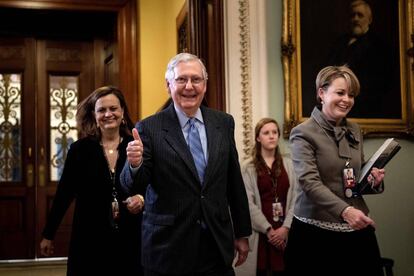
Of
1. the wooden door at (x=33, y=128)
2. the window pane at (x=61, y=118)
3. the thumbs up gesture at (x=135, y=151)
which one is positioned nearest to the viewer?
the thumbs up gesture at (x=135, y=151)

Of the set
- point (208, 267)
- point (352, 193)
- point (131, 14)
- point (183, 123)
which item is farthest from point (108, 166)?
point (131, 14)

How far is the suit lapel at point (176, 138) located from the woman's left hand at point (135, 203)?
547mm

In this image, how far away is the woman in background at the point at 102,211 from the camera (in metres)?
2.54

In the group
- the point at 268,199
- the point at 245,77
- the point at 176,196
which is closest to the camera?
the point at 176,196

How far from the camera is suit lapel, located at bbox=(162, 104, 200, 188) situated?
6.27 ft

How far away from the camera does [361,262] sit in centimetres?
220

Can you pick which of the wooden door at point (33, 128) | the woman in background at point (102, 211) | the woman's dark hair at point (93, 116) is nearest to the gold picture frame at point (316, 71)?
the woman's dark hair at point (93, 116)

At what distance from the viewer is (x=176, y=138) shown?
76.8 inches

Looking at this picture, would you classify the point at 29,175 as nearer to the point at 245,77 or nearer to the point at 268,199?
the point at 245,77

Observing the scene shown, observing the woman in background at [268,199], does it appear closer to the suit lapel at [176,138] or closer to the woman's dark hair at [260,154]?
the woman's dark hair at [260,154]

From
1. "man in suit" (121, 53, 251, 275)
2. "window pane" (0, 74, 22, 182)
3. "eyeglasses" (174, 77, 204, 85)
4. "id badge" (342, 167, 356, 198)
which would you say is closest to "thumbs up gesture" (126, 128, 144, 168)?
"man in suit" (121, 53, 251, 275)

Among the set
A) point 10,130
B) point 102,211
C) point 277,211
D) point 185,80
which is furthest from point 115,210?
point 10,130

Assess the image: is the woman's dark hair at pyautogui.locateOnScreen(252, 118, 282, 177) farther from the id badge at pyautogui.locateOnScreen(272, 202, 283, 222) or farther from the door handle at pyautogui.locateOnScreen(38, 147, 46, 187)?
the door handle at pyautogui.locateOnScreen(38, 147, 46, 187)

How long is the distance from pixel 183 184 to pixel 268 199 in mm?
1483
